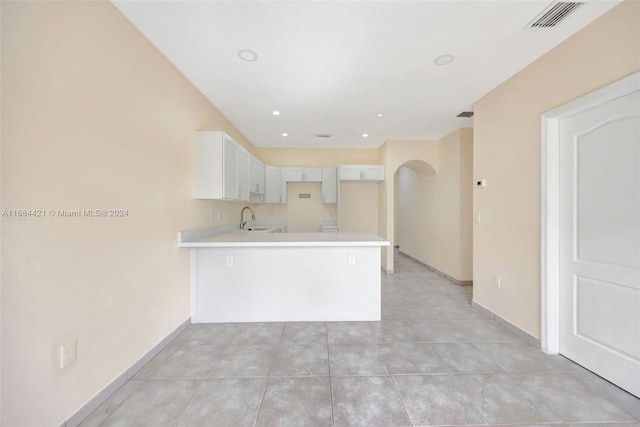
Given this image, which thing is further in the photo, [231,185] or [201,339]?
[231,185]

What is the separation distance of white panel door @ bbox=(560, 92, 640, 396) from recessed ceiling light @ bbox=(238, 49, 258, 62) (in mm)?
2755

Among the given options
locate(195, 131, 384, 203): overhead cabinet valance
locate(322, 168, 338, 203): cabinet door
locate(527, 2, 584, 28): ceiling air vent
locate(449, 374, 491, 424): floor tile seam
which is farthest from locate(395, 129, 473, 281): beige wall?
locate(449, 374, 491, 424): floor tile seam

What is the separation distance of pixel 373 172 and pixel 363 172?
20cm

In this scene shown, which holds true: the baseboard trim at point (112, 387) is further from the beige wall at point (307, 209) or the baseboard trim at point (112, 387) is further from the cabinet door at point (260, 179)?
the beige wall at point (307, 209)

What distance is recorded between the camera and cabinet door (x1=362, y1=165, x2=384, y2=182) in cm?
488

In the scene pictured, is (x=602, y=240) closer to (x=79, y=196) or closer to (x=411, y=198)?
(x=79, y=196)

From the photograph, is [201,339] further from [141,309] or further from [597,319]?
[597,319]

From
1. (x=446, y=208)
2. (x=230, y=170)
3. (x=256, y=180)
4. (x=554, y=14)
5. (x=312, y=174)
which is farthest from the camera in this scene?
(x=312, y=174)

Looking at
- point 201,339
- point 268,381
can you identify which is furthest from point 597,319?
point 201,339

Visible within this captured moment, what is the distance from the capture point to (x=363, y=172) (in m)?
4.91

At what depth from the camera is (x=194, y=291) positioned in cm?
269

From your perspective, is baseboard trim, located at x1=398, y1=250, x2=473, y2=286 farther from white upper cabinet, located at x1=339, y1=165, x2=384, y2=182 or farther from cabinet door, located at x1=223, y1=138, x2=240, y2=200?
cabinet door, located at x1=223, y1=138, x2=240, y2=200

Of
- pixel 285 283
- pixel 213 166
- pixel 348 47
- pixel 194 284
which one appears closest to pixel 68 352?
pixel 194 284

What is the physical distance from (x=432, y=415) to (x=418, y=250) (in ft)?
14.9
